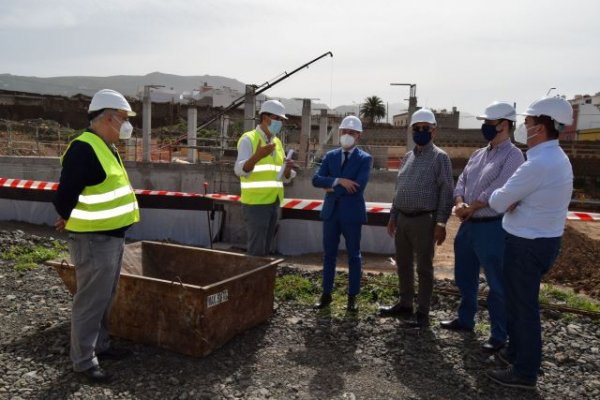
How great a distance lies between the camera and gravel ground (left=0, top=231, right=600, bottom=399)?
3852 millimetres

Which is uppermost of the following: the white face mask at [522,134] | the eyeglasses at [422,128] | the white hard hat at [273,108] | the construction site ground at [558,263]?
the white hard hat at [273,108]

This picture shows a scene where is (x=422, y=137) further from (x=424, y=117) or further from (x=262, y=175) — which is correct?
(x=262, y=175)

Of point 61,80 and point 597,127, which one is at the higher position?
point 61,80

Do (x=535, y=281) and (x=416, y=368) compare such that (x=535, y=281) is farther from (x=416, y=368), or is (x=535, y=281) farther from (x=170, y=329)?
(x=170, y=329)

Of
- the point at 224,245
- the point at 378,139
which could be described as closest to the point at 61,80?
the point at 378,139

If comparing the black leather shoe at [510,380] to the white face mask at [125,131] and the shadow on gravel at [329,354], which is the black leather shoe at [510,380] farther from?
the white face mask at [125,131]

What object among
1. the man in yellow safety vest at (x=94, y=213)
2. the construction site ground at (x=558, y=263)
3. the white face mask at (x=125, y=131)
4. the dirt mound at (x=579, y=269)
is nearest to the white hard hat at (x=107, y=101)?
the man in yellow safety vest at (x=94, y=213)

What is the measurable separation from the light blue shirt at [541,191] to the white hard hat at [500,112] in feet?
2.73

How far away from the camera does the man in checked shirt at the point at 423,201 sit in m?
4.97

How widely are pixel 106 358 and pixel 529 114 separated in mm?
4034

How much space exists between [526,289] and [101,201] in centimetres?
331

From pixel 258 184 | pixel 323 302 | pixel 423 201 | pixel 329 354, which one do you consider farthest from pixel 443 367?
pixel 258 184

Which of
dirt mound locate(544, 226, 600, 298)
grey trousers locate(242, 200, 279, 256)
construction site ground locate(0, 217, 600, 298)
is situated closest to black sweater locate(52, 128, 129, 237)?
grey trousers locate(242, 200, 279, 256)

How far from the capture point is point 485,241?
455 centimetres
